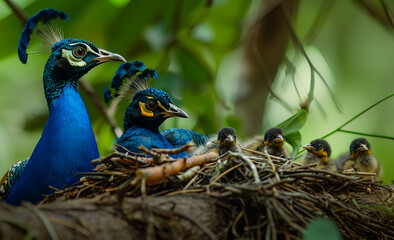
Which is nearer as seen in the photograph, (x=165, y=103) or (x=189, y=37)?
(x=165, y=103)

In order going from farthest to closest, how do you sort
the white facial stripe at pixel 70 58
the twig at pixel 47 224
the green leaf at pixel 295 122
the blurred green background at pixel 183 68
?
the blurred green background at pixel 183 68 < the green leaf at pixel 295 122 < the white facial stripe at pixel 70 58 < the twig at pixel 47 224

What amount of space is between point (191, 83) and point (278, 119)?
4.69 feet

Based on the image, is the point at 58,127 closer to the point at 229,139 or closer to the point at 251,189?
the point at 229,139

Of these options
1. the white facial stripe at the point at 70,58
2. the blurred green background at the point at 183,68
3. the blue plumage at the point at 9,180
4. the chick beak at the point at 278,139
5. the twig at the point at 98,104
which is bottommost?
the blue plumage at the point at 9,180

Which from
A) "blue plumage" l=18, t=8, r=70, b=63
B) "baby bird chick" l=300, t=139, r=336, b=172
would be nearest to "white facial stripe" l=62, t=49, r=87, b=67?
"blue plumage" l=18, t=8, r=70, b=63

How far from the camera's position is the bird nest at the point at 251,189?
2.24 meters

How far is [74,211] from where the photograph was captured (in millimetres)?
1976

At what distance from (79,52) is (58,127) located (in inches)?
27.4

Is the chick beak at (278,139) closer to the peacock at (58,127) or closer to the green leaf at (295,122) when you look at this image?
the green leaf at (295,122)

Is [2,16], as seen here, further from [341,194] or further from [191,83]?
[341,194]

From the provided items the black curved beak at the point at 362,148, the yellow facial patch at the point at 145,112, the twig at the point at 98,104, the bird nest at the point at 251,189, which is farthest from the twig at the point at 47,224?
the twig at the point at 98,104

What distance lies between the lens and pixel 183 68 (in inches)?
221

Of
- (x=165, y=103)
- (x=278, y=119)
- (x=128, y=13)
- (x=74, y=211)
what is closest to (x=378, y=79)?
(x=278, y=119)

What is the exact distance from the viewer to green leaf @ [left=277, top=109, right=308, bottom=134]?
4.02 meters
